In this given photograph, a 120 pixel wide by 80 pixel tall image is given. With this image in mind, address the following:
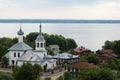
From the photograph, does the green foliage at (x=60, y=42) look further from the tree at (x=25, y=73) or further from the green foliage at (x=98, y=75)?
the green foliage at (x=98, y=75)

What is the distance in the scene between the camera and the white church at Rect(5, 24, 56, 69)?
1432 inches

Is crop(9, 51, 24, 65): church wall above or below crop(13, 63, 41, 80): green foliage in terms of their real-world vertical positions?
below

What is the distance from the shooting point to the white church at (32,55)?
36375mm

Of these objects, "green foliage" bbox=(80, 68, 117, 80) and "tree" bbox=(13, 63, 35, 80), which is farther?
"tree" bbox=(13, 63, 35, 80)

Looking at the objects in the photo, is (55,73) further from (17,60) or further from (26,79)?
(26,79)

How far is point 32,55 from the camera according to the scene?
36.8 meters

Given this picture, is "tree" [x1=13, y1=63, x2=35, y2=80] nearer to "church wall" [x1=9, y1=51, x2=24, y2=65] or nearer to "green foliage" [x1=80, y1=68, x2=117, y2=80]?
"green foliage" [x1=80, y1=68, x2=117, y2=80]

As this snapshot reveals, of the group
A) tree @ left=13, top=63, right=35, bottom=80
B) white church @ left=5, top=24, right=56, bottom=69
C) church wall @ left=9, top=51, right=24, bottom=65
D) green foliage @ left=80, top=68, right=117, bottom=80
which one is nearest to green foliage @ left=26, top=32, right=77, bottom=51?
church wall @ left=9, top=51, right=24, bottom=65

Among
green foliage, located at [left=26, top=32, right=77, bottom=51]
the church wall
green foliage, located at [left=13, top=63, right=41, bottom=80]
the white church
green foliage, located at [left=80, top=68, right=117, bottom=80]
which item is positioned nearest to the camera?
green foliage, located at [left=80, top=68, right=117, bottom=80]

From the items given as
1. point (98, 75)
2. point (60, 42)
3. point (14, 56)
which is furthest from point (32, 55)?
point (60, 42)

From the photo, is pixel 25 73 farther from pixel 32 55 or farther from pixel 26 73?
pixel 32 55

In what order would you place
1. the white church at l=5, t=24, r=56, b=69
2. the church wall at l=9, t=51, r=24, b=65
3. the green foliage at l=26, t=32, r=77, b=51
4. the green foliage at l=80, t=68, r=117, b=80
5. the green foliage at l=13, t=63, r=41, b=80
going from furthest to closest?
the green foliage at l=26, t=32, r=77, b=51
the church wall at l=9, t=51, r=24, b=65
the white church at l=5, t=24, r=56, b=69
the green foliage at l=13, t=63, r=41, b=80
the green foliage at l=80, t=68, r=117, b=80

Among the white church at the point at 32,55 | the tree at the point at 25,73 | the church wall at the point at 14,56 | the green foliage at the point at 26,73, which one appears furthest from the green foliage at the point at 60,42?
the tree at the point at 25,73

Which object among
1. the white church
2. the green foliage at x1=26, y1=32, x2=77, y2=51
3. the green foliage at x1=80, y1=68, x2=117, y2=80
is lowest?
the green foliage at x1=26, y1=32, x2=77, y2=51
